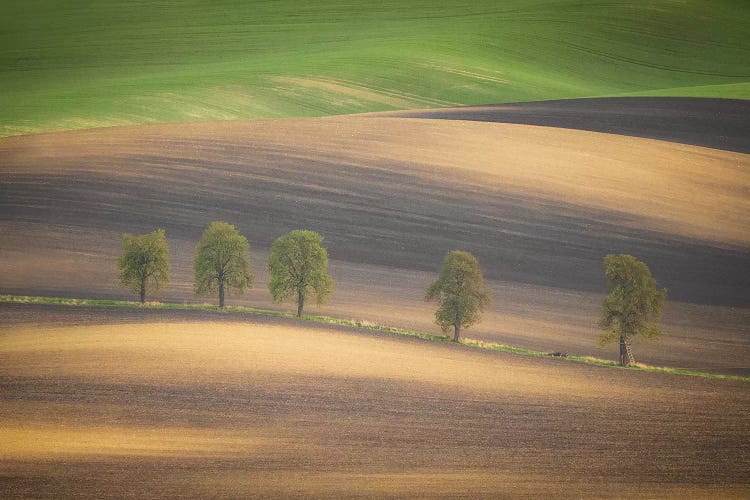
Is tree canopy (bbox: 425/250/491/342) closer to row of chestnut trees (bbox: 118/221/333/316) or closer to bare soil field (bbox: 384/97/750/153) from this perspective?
row of chestnut trees (bbox: 118/221/333/316)

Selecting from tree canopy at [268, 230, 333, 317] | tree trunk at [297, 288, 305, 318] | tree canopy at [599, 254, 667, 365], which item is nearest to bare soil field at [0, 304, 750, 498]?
tree trunk at [297, 288, 305, 318]

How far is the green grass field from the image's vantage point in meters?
67.8

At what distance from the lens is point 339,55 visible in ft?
277

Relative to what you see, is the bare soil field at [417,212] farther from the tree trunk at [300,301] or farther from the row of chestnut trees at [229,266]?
the tree trunk at [300,301]

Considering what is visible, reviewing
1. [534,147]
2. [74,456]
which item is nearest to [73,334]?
[74,456]

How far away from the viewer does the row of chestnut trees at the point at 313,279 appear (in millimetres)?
33188

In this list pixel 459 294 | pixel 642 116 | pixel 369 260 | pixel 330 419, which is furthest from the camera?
pixel 642 116

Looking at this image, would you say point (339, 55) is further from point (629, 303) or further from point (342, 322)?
point (629, 303)

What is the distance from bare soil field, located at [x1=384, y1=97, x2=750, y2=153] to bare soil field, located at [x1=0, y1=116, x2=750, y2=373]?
11.1 feet

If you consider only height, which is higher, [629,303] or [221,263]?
[221,263]

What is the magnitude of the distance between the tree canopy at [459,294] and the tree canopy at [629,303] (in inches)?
160

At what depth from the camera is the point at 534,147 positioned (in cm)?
5412

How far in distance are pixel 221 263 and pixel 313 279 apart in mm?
3259

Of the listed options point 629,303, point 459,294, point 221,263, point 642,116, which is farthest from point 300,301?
point 642,116
